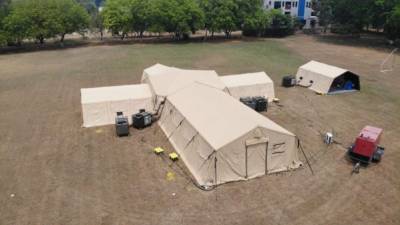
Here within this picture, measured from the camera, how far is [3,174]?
48.9 ft

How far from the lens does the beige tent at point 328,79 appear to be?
26.7 meters

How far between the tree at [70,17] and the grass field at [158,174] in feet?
68.8

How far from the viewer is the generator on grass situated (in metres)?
15.2

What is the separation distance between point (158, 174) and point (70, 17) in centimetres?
4257

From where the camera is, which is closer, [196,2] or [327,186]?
[327,186]

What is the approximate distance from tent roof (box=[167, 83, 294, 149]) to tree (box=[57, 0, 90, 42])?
3640 cm

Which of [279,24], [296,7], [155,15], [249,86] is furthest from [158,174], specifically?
[296,7]

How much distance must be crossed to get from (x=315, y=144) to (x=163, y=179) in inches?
356

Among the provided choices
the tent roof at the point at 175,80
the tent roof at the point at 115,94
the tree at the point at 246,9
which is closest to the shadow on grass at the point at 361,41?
the tree at the point at 246,9

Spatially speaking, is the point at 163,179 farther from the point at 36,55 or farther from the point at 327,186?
the point at 36,55

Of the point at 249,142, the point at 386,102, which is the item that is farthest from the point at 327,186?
the point at 386,102

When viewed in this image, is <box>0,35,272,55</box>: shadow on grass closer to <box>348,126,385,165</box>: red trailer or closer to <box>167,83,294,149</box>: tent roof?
<box>167,83,294,149</box>: tent roof

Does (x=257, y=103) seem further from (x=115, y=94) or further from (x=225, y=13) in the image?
(x=225, y=13)

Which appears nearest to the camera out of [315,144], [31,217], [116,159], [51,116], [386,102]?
[31,217]
